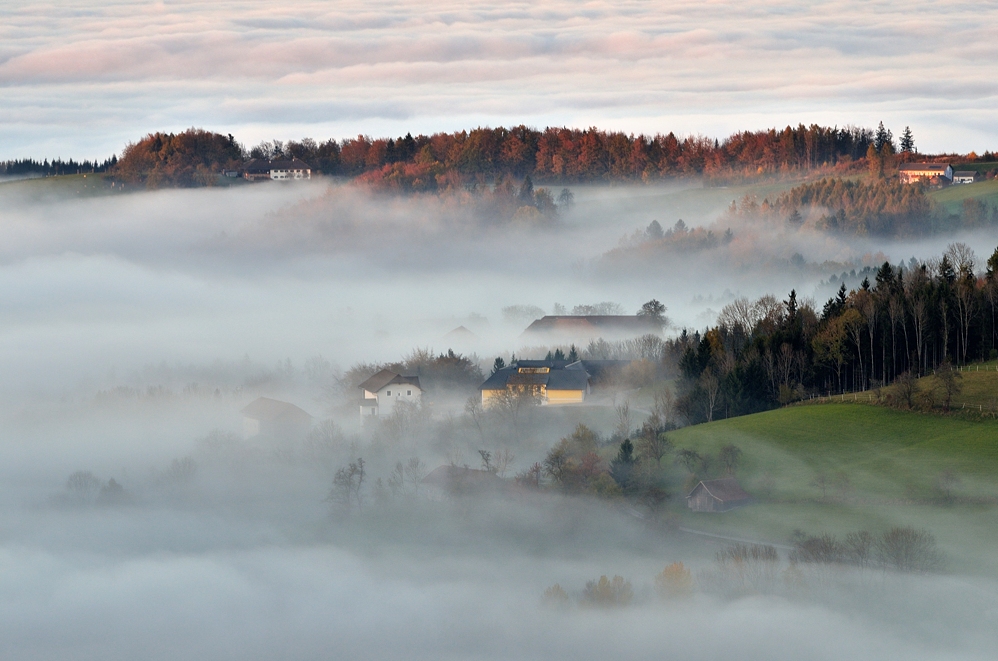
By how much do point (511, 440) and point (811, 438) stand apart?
24036 mm

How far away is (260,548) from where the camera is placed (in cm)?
8856

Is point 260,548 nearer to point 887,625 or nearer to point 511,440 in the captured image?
point 511,440

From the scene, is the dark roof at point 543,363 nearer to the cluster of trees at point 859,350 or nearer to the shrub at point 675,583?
the cluster of trees at point 859,350

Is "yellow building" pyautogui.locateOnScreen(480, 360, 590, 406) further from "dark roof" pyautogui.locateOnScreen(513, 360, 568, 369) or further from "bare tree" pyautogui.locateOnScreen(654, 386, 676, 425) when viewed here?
"bare tree" pyautogui.locateOnScreen(654, 386, 676, 425)

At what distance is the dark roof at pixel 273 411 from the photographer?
387 ft

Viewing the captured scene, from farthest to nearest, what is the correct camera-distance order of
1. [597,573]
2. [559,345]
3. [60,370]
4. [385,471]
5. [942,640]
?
[60,370] → [559,345] → [385,471] → [597,573] → [942,640]

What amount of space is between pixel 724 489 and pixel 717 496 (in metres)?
0.86

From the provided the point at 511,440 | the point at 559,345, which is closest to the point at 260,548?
the point at 511,440

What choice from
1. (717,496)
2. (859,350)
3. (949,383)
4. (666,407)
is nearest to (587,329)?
(666,407)

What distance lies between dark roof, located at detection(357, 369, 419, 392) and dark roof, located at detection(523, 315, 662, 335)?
36.1 meters

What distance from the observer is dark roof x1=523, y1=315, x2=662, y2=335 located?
15062cm

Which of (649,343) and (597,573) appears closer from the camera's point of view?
(597,573)

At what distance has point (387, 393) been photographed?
4599 inches

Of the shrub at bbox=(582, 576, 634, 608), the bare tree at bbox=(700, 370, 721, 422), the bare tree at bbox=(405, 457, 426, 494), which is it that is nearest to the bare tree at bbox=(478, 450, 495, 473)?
the bare tree at bbox=(405, 457, 426, 494)
